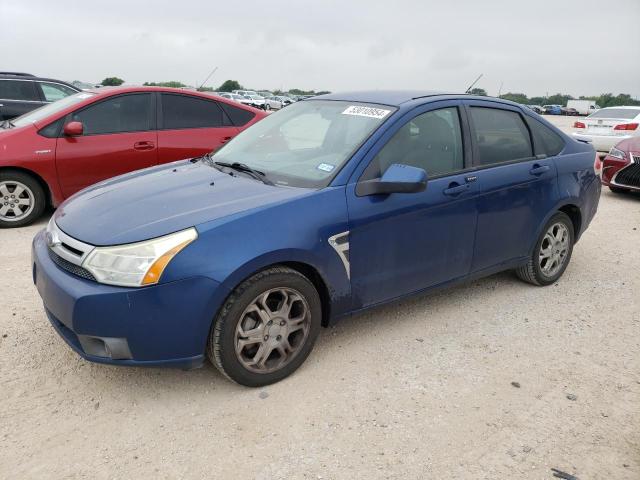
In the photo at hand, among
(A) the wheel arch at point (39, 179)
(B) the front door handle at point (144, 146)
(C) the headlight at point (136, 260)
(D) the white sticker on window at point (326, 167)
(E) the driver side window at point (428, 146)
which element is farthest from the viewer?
(B) the front door handle at point (144, 146)

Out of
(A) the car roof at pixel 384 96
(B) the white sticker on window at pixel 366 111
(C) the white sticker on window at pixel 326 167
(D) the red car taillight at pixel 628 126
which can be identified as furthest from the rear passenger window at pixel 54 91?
(D) the red car taillight at pixel 628 126

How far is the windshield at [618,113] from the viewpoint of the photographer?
12845 millimetres

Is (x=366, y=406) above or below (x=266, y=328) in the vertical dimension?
below

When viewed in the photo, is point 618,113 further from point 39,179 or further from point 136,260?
point 136,260

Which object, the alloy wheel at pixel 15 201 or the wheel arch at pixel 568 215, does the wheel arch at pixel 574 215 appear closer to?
the wheel arch at pixel 568 215

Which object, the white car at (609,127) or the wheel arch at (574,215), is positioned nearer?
the wheel arch at (574,215)

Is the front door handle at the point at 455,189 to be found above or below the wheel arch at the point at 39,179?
above

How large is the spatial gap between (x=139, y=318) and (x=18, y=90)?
354 inches

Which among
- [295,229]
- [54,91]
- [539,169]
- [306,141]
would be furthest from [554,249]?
[54,91]

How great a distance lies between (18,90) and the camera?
973 centimetres

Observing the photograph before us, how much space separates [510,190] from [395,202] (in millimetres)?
1173

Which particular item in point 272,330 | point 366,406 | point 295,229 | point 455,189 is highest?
point 455,189

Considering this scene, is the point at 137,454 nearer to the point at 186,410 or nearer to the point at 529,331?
the point at 186,410

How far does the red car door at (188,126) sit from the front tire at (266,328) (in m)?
3.74
